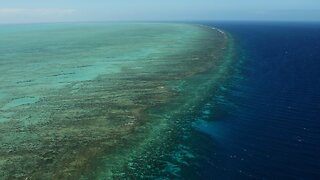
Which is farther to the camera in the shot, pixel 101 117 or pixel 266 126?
pixel 101 117

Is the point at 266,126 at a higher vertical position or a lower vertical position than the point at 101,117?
higher

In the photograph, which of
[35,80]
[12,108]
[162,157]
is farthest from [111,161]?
[35,80]

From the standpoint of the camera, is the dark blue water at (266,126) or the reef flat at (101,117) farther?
the reef flat at (101,117)

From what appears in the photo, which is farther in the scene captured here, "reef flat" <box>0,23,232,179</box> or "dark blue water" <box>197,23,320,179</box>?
"reef flat" <box>0,23,232,179</box>

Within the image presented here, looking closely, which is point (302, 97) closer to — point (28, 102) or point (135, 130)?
point (135, 130)
